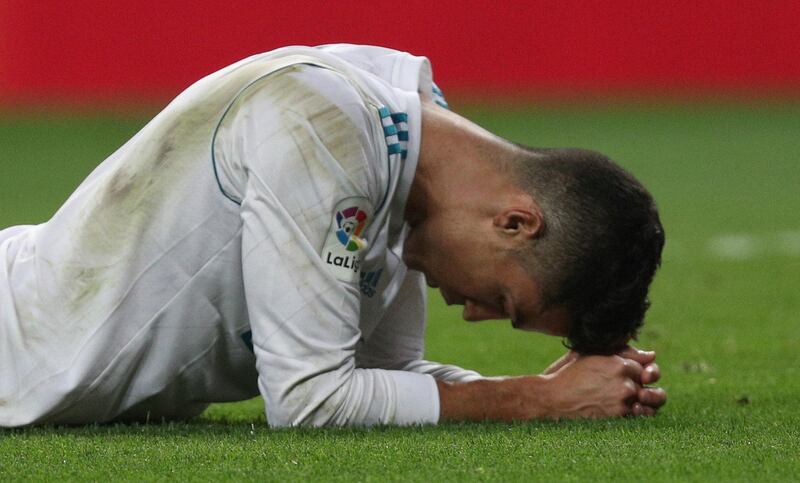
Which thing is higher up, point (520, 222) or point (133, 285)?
point (520, 222)

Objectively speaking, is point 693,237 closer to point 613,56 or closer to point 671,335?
point 671,335

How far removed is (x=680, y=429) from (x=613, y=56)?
13958mm

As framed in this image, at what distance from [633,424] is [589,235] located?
0.53m

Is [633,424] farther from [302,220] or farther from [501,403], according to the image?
[302,220]

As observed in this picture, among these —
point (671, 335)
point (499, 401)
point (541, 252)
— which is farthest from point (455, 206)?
point (671, 335)

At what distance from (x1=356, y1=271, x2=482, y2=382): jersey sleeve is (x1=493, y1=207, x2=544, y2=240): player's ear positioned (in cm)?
61

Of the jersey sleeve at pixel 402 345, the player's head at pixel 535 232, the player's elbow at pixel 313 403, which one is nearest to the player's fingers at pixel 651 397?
the player's head at pixel 535 232

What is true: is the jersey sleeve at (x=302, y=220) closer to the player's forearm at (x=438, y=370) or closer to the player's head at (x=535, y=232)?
the player's head at (x=535, y=232)

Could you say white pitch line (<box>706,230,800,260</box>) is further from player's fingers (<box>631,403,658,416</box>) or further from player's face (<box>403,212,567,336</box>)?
player's face (<box>403,212,567,336</box>)

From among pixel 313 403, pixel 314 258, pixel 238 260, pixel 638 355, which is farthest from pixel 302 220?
pixel 638 355

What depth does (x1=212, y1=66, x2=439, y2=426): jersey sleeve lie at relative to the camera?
328 cm

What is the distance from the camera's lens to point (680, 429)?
3555 millimetres

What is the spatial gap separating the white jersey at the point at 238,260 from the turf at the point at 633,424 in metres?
0.10

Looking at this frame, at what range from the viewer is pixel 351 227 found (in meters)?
3.34
